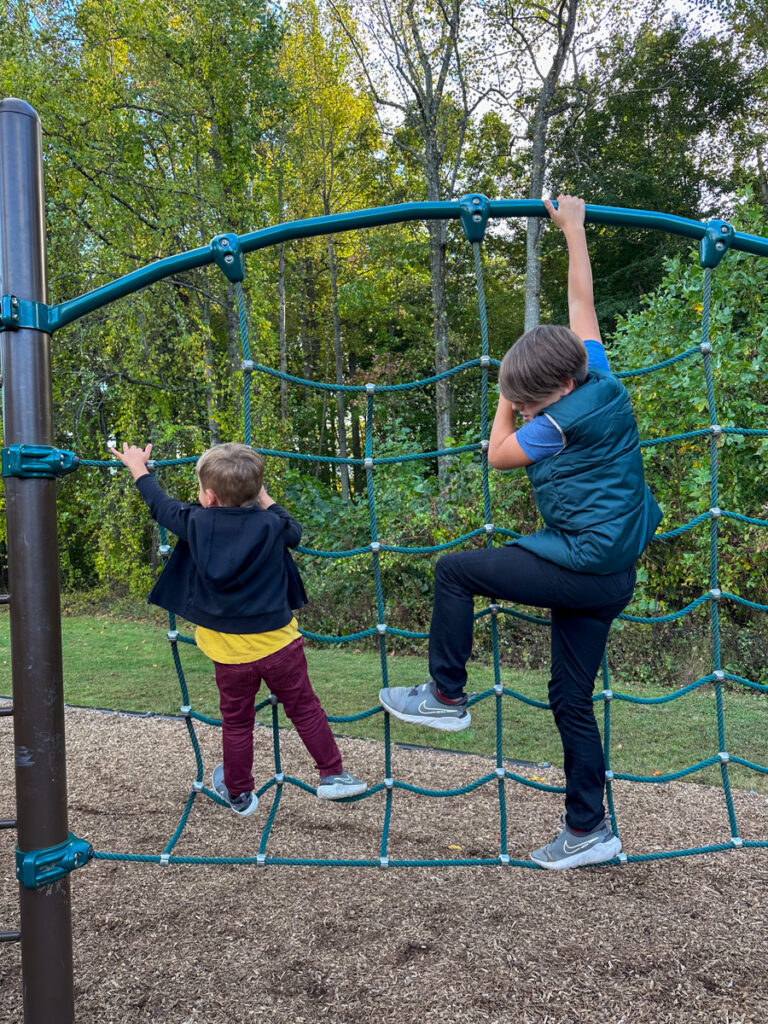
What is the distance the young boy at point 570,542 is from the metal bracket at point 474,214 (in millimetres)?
168

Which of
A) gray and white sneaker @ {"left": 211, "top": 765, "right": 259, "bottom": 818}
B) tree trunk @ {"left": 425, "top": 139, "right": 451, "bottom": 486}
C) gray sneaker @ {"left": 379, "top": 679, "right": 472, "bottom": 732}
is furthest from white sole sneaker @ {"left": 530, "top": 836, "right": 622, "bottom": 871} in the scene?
tree trunk @ {"left": 425, "top": 139, "right": 451, "bottom": 486}

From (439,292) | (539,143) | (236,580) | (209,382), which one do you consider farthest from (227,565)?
(539,143)

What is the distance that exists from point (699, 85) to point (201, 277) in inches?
417

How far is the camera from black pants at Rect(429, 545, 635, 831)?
1747mm

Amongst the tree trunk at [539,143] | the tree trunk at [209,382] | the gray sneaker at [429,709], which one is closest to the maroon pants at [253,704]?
the gray sneaker at [429,709]

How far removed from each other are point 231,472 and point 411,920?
1358 millimetres

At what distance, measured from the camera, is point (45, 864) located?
1.49 meters

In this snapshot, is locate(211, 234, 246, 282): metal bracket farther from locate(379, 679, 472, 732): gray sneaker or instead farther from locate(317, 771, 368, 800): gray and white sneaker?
locate(317, 771, 368, 800): gray and white sneaker

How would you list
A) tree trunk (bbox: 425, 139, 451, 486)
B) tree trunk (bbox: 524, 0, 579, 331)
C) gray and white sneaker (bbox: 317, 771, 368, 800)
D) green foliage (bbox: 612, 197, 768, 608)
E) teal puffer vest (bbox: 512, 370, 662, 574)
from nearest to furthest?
teal puffer vest (bbox: 512, 370, 662, 574) < gray and white sneaker (bbox: 317, 771, 368, 800) < green foliage (bbox: 612, 197, 768, 608) < tree trunk (bbox: 524, 0, 579, 331) < tree trunk (bbox: 425, 139, 451, 486)

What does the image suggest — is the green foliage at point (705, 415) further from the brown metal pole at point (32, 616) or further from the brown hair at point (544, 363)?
the brown metal pole at point (32, 616)

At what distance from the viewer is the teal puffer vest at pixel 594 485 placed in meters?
1.70

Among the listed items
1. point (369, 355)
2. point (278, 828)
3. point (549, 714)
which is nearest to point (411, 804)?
point (278, 828)

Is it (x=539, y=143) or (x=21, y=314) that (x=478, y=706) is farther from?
(x=539, y=143)

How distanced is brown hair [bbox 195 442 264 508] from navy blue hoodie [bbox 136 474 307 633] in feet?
0.13
